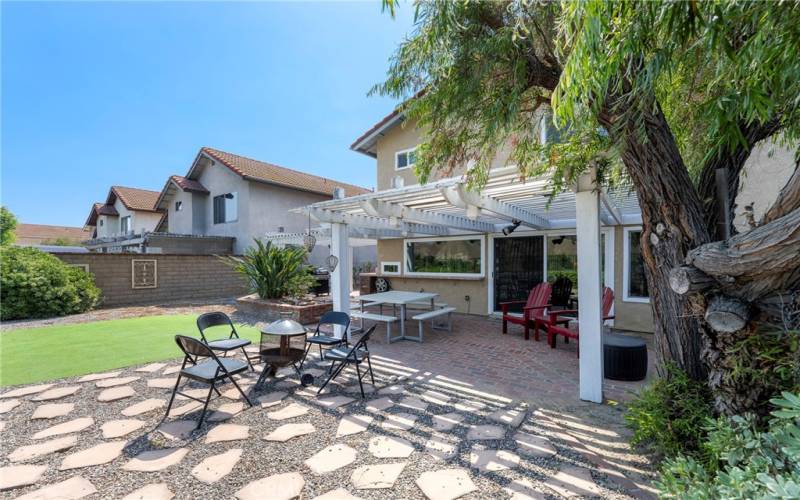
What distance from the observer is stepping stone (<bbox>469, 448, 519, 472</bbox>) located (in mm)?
2836

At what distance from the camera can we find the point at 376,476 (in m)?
2.73

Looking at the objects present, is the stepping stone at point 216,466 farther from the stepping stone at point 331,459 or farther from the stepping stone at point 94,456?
the stepping stone at point 94,456

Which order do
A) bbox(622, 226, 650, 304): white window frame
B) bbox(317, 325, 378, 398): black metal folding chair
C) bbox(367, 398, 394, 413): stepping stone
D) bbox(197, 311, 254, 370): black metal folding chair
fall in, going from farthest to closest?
1. bbox(622, 226, 650, 304): white window frame
2. bbox(197, 311, 254, 370): black metal folding chair
3. bbox(317, 325, 378, 398): black metal folding chair
4. bbox(367, 398, 394, 413): stepping stone

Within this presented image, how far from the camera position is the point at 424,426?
3.56 meters

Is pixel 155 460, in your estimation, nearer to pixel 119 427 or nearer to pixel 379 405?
pixel 119 427

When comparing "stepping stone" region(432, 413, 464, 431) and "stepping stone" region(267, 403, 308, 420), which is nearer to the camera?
"stepping stone" region(432, 413, 464, 431)

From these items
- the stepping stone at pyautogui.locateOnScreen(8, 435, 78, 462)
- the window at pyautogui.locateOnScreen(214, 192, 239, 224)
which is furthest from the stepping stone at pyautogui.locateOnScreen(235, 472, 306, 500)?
the window at pyautogui.locateOnScreen(214, 192, 239, 224)

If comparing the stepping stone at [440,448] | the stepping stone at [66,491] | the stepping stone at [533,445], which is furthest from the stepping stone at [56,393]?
the stepping stone at [533,445]

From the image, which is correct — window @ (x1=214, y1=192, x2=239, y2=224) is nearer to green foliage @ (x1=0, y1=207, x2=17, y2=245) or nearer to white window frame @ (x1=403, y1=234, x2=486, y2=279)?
white window frame @ (x1=403, y1=234, x2=486, y2=279)

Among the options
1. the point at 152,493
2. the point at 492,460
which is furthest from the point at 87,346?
the point at 492,460

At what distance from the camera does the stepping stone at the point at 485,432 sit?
3.31 metres

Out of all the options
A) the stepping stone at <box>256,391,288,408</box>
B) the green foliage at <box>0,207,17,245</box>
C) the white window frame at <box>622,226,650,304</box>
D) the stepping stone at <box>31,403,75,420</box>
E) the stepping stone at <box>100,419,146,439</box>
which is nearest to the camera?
the stepping stone at <box>100,419,146,439</box>

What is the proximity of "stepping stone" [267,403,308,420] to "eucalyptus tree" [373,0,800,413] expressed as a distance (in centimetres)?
322

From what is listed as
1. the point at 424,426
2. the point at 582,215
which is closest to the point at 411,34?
the point at 582,215
